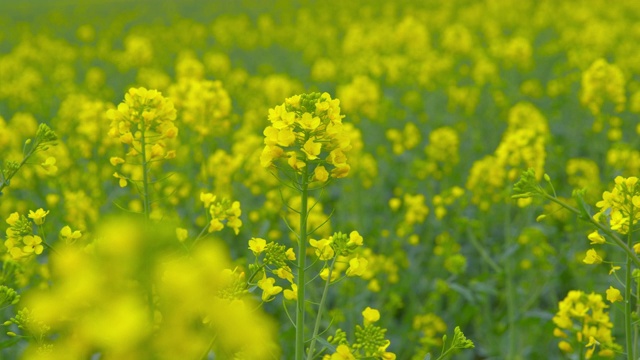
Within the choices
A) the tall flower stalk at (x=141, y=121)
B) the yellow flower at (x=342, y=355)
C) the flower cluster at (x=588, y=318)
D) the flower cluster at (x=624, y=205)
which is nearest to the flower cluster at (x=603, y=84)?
the flower cluster at (x=588, y=318)

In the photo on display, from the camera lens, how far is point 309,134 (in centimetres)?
192

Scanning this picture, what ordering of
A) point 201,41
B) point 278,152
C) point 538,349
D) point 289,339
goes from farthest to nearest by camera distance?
point 201,41, point 538,349, point 289,339, point 278,152

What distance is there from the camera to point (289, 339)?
3506 millimetres

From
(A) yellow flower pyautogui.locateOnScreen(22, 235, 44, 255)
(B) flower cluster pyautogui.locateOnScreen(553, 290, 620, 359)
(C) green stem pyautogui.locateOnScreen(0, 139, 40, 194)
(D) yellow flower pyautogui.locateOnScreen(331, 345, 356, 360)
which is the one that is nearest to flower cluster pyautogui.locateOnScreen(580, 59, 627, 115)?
(B) flower cluster pyautogui.locateOnScreen(553, 290, 620, 359)

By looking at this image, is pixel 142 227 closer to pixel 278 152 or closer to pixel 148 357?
pixel 148 357

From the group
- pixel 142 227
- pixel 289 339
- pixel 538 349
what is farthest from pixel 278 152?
pixel 538 349

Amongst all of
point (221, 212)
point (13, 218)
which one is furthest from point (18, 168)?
point (221, 212)

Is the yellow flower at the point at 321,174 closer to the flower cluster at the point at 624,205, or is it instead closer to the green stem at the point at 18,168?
the flower cluster at the point at 624,205

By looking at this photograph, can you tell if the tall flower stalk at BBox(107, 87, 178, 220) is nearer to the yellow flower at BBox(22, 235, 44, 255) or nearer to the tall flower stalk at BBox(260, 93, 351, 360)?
the yellow flower at BBox(22, 235, 44, 255)

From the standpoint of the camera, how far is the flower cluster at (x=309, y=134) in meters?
1.87

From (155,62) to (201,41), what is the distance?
242 cm

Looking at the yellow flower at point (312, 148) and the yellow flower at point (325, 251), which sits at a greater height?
the yellow flower at point (312, 148)

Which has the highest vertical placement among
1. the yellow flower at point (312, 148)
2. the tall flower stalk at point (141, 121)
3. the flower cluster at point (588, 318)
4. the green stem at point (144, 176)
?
the yellow flower at point (312, 148)

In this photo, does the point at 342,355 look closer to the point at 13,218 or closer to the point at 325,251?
the point at 325,251
